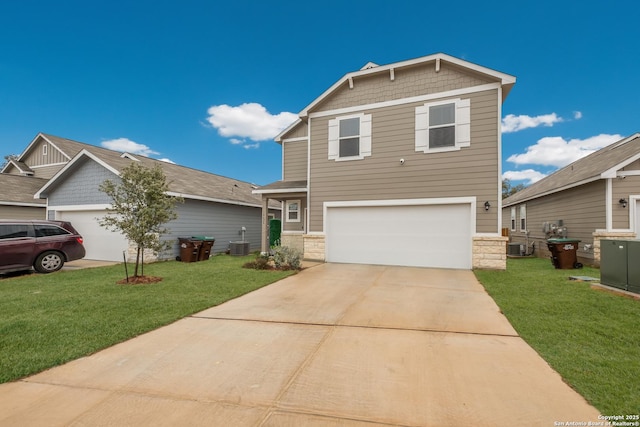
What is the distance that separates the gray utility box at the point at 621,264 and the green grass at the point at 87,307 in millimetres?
7585

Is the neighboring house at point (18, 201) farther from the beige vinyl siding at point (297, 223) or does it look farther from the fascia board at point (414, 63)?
the fascia board at point (414, 63)

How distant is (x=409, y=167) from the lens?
1034 cm

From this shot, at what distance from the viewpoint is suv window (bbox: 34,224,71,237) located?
9289 millimetres

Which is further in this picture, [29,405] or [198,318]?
[198,318]

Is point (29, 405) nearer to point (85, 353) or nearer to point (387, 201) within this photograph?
point (85, 353)

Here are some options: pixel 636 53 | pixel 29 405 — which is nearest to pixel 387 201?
pixel 29 405

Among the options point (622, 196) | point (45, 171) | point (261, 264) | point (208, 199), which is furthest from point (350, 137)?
point (45, 171)

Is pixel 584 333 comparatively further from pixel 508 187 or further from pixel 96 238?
pixel 508 187

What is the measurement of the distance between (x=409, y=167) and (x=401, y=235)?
239cm

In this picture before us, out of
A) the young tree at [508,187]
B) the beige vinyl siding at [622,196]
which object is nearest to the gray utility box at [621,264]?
the beige vinyl siding at [622,196]

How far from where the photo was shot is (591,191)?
11148mm

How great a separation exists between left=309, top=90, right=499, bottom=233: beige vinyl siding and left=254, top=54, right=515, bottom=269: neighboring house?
0.03 meters

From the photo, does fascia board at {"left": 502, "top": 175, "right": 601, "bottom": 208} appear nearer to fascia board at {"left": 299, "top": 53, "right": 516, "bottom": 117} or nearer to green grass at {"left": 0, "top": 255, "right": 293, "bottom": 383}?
fascia board at {"left": 299, "top": 53, "right": 516, "bottom": 117}

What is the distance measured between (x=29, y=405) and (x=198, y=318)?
235cm
